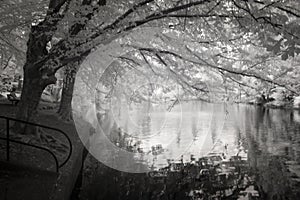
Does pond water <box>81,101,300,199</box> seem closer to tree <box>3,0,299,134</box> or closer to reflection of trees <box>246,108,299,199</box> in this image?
reflection of trees <box>246,108,299,199</box>

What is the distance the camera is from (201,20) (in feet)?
29.4

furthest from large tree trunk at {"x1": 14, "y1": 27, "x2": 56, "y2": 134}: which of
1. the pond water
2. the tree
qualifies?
the pond water

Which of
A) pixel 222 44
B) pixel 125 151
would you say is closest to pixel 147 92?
pixel 125 151

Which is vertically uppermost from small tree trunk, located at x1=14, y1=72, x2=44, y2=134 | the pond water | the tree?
the tree

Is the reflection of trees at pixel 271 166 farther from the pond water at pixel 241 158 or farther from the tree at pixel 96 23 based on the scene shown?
the tree at pixel 96 23

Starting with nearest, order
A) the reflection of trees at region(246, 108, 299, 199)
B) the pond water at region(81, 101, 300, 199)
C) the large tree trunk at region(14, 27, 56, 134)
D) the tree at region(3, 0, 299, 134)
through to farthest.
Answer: the tree at region(3, 0, 299, 134), the reflection of trees at region(246, 108, 299, 199), the pond water at region(81, 101, 300, 199), the large tree trunk at region(14, 27, 56, 134)

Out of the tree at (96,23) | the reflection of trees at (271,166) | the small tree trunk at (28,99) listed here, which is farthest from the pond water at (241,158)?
the small tree trunk at (28,99)

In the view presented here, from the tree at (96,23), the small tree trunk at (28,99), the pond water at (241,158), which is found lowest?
the pond water at (241,158)

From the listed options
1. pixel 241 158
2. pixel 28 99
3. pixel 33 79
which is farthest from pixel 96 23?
pixel 241 158

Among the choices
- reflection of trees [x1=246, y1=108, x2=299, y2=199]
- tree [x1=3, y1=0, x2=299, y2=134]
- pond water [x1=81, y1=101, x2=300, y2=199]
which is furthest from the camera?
pond water [x1=81, y1=101, x2=300, y2=199]

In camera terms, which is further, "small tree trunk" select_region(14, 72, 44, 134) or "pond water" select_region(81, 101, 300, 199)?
"small tree trunk" select_region(14, 72, 44, 134)

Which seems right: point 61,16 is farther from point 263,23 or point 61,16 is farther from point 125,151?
point 125,151

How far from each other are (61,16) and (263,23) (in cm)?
576

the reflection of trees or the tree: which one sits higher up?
the tree
